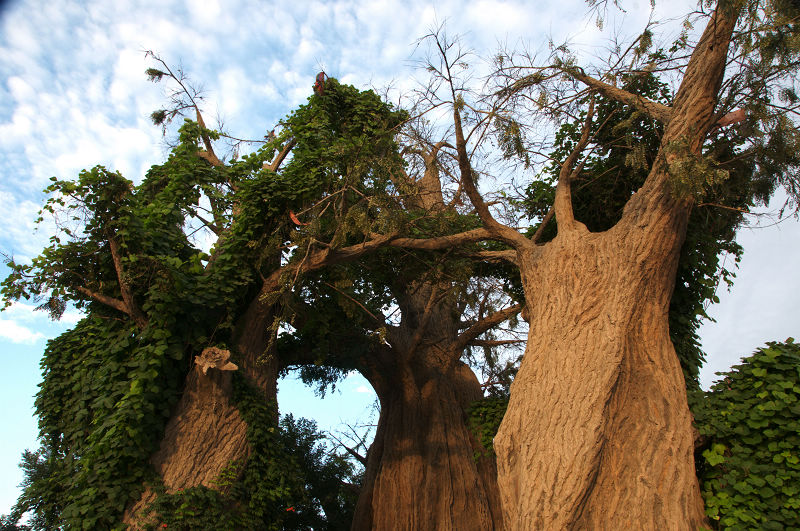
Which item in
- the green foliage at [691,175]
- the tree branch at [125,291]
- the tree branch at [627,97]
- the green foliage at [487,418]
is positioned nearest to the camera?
the green foliage at [691,175]

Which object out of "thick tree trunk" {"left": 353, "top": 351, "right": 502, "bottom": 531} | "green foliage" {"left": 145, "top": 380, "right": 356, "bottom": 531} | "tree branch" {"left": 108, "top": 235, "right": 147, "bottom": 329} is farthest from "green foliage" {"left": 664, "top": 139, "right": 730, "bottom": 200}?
"tree branch" {"left": 108, "top": 235, "right": 147, "bottom": 329}

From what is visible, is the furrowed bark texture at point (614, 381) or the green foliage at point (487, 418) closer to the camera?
the furrowed bark texture at point (614, 381)

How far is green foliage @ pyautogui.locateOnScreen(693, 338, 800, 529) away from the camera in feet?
14.5

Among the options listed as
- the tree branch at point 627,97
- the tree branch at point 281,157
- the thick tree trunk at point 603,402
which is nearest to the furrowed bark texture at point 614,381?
the thick tree trunk at point 603,402

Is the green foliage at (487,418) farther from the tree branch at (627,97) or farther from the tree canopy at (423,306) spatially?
the tree branch at (627,97)

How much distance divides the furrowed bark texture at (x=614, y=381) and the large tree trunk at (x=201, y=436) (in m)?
3.81

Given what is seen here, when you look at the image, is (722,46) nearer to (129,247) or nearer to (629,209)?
(629,209)

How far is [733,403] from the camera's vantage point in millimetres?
5066

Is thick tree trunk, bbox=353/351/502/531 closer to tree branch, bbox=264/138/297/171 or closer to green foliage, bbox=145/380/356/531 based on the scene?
green foliage, bbox=145/380/356/531

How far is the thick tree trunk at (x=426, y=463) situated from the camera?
364 inches

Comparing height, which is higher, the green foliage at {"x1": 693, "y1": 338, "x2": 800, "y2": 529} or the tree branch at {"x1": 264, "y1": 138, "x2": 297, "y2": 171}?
the tree branch at {"x1": 264, "y1": 138, "x2": 297, "y2": 171}

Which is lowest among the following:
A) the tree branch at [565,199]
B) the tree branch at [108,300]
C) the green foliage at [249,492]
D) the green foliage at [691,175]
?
the green foliage at [249,492]

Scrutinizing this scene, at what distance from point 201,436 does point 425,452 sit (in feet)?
14.3

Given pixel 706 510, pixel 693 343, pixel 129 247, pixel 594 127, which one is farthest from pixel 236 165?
pixel 706 510
